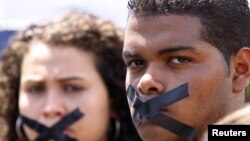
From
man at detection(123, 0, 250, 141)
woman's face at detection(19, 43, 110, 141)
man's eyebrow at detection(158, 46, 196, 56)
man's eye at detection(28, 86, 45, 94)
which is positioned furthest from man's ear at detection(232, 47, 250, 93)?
man's eye at detection(28, 86, 45, 94)

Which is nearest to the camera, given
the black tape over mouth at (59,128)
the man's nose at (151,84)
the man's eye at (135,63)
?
the man's nose at (151,84)

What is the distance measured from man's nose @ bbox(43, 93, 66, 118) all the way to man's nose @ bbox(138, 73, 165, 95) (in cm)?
158

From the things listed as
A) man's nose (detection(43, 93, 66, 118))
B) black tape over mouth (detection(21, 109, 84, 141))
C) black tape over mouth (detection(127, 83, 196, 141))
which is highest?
black tape over mouth (detection(127, 83, 196, 141))

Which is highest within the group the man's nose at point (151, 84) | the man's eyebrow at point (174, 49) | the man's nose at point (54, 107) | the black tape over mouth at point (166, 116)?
the man's eyebrow at point (174, 49)

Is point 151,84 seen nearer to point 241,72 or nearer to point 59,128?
point 241,72

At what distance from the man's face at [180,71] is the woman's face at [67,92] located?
56.9 inches

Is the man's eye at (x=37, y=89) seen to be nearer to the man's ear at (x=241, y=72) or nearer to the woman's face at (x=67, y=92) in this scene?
the woman's face at (x=67, y=92)

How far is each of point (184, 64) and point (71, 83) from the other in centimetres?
167

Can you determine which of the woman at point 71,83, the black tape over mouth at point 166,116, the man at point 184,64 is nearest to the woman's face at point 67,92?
the woman at point 71,83

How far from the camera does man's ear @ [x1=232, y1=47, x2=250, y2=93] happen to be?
297cm

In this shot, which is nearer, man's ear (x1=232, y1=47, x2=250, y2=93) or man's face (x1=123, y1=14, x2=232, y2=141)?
man's face (x1=123, y1=14, x2=232, y2=141)

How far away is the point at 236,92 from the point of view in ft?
9.75

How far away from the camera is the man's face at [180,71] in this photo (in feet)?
9.31

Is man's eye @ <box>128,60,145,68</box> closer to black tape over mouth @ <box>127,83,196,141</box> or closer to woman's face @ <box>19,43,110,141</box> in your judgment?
black tape over mouth @ <box>127,83,196,141</box>
